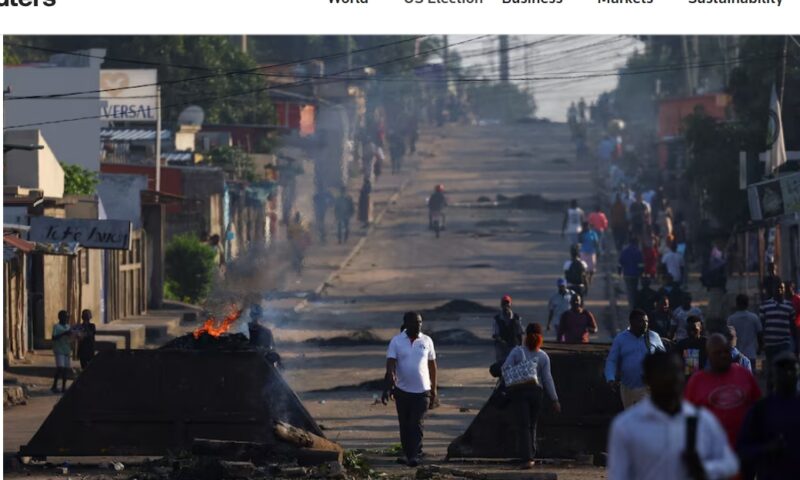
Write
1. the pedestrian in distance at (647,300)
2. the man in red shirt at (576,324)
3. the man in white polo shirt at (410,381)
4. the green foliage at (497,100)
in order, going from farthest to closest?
the green foliage at (497,100), the pedestrian in distance at (647,300), the man in red shirt at (576,324), the man in white polo shirt at (410,381)

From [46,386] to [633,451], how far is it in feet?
60.9

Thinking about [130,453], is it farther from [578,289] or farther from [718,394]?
[578,289]

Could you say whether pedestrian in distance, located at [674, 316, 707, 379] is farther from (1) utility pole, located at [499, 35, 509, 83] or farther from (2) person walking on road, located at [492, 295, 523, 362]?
(1) utility pole, located at [499, 35, 509, 83]

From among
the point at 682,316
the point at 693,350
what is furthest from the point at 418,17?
the point at 682,316

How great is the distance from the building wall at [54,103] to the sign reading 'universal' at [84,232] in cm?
1209

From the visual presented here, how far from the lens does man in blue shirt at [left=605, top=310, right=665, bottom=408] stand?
585 inches

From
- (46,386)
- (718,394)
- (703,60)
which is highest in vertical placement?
(703,60)

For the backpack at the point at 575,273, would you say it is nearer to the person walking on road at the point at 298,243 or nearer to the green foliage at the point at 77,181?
the green foliage at the point at 77,181

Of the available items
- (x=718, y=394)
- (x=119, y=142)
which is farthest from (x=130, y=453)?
(x=119, y=142)

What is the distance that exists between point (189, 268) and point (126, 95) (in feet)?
27.4

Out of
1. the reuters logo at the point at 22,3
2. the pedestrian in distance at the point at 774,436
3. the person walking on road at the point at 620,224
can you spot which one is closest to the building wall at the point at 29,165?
the reuters logo at the point at 22,3

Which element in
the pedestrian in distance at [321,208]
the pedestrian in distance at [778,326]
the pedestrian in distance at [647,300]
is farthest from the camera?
the pedestrian in distance at [321,208]

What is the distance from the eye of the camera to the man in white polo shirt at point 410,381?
51.1ft

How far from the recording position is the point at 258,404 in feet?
52.0
